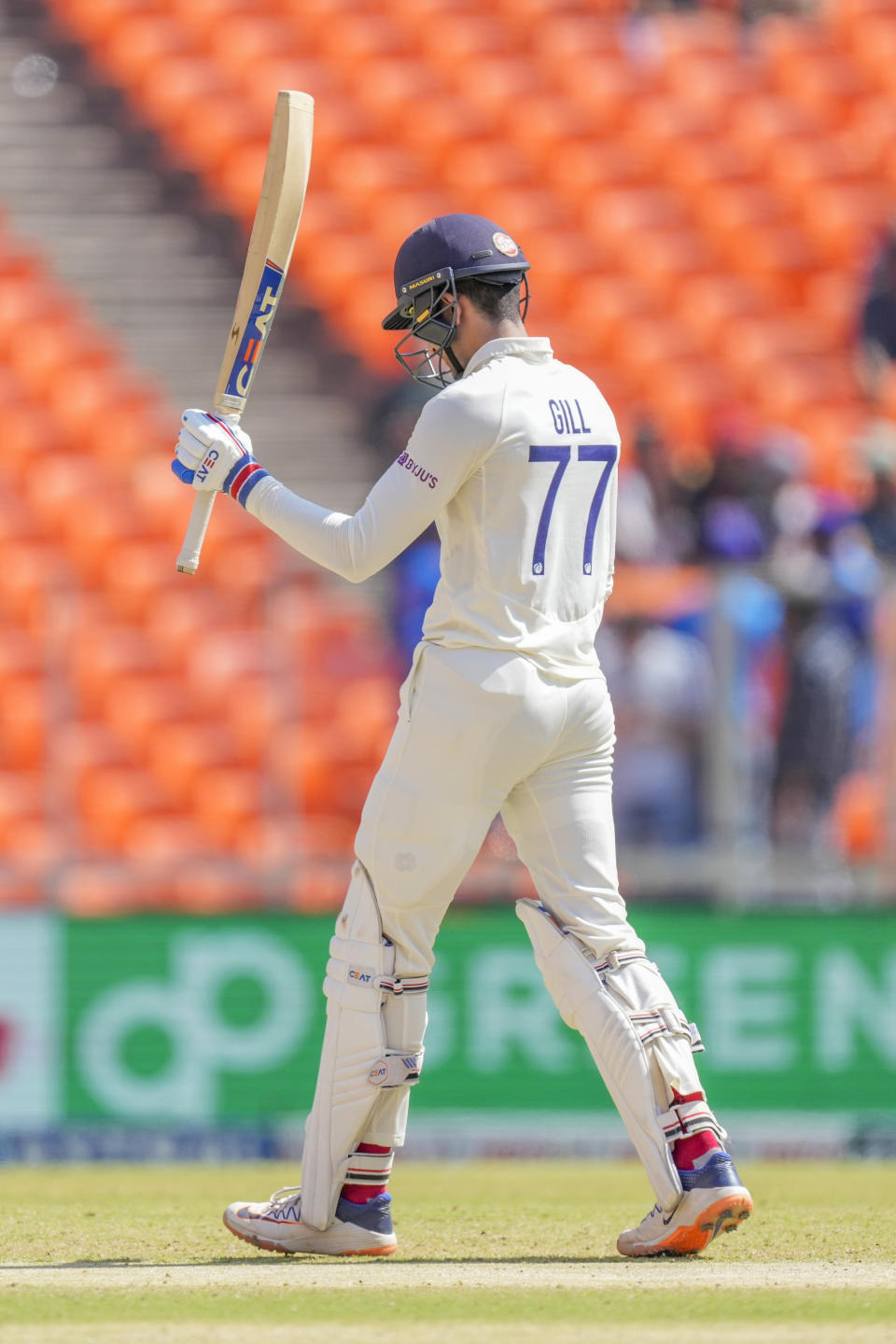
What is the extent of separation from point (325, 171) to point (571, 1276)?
931cm

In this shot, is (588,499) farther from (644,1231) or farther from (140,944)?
(140,944)

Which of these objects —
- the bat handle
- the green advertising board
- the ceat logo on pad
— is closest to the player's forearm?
the bat handle

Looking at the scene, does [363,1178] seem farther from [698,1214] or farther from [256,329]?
[256,329]

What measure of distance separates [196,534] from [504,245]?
32.8 inches

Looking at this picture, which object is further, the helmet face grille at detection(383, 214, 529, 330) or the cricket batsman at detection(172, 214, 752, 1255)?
the helmet face grille at detection(383, 214, 529, 330)

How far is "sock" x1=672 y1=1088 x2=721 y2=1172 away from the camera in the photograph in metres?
3.95

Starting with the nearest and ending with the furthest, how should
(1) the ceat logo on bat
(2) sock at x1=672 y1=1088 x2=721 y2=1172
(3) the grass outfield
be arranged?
1. (3) the grass outfield
2. (2) sock at x1=672 y1=1088 x2=721 y2=1172
3. (1) the ceat logo on bat

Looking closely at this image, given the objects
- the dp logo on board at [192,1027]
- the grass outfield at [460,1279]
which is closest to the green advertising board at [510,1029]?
the dp logo on board at [192,1027]

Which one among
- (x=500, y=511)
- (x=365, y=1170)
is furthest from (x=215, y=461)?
(x=365, y=1170)

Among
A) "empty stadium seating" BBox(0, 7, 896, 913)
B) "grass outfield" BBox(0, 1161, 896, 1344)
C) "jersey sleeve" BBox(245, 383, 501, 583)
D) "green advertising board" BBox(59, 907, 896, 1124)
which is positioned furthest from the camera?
"empty stadium seating" BBox(0, 7, 896, 913)

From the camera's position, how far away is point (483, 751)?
12.8 ft

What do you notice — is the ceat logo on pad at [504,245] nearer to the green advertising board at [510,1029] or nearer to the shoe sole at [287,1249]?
the shoe sole at [287,1249]

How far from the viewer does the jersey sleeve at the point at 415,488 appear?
3.84m

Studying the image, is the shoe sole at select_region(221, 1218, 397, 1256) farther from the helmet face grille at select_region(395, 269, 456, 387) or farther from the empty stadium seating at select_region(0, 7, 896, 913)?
the empty stadium seating at select_region(0, 7, 896, 913)
